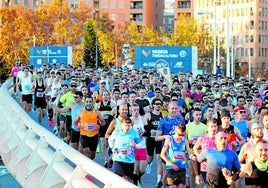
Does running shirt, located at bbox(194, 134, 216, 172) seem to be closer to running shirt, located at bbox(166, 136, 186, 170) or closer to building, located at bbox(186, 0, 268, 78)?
running shirt, located at bbox(166, 136, 186, 170)

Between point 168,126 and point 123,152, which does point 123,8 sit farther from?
point 123,152

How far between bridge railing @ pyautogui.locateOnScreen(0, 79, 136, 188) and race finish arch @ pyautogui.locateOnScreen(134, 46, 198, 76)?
28.4 meters

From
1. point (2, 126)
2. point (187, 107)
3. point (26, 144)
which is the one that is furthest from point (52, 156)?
point (187, 107)

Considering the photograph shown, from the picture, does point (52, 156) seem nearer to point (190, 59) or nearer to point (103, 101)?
point (103, 101)

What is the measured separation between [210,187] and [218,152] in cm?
47

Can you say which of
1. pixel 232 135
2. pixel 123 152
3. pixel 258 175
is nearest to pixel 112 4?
pixel 232 135

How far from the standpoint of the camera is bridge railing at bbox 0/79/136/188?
311 inches

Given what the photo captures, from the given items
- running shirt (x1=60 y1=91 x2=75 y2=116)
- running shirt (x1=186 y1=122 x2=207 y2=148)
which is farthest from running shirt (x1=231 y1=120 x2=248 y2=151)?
running shirt (x1=60 y1=91 x2=75 y2=116)

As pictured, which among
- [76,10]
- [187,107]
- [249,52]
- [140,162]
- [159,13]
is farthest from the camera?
[159,13]

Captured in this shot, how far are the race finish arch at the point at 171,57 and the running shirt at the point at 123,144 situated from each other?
31495 mm

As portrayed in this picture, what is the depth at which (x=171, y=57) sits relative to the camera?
144 feet

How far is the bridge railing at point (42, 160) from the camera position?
790cm

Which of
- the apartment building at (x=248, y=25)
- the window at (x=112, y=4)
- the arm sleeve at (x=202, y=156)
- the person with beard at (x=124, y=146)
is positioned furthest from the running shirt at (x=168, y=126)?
the window at (x=112, y=4)

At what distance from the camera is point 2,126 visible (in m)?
16.2
